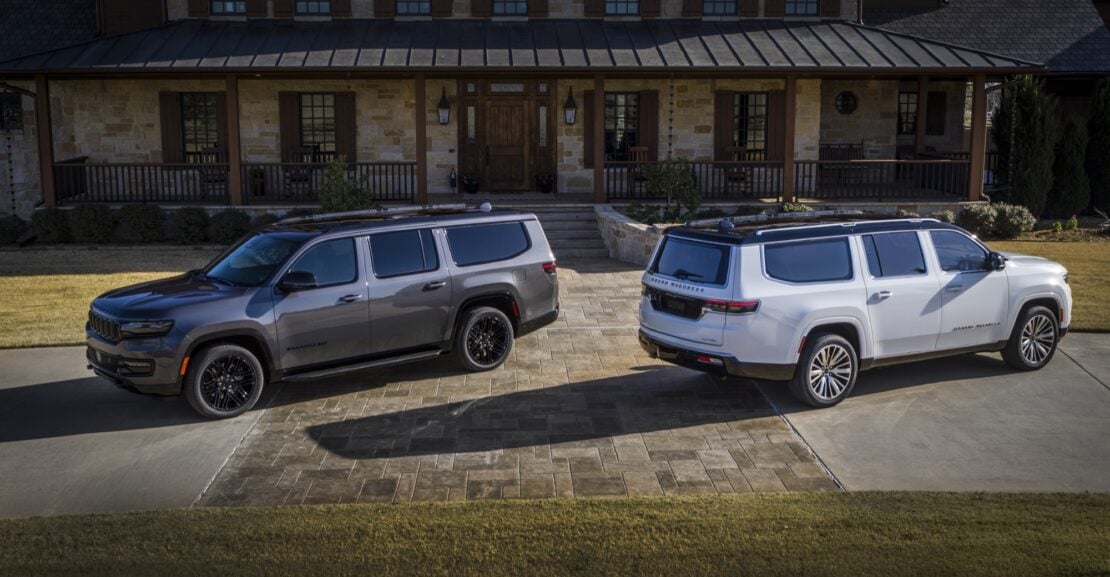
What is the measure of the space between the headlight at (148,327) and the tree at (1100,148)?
2253 cm

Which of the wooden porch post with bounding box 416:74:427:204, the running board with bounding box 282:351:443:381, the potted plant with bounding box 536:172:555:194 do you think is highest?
the wooden porch post with bounding box 416:74:427:204

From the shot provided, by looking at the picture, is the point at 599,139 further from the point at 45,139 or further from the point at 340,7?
the point at 45,139

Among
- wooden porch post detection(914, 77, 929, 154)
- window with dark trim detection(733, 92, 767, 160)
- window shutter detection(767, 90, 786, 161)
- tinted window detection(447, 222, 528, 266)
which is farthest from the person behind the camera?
wooden porch post detection(914, 77, 929, 154)

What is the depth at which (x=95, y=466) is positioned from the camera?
864 cm

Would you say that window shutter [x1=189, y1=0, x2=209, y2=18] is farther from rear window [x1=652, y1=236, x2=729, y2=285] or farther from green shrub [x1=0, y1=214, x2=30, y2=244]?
rear window [x1=652, y1=236, x2=729, y2=285]

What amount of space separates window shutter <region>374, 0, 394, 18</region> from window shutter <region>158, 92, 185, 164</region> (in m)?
4.79

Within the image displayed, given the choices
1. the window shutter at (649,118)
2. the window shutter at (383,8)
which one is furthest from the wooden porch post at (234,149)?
the window shutter at (649,118)

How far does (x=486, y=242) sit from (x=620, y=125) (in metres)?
13.1

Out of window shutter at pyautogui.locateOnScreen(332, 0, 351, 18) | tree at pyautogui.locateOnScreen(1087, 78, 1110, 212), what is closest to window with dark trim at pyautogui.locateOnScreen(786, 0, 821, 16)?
tree at pyautogui.locateOnScreen(1087, 78, 1110, 212)

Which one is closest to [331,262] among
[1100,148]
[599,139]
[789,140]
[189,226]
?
[189,226]

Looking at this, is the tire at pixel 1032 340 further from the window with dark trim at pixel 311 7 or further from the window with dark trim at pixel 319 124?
the window with dark trim at pixel 311 7

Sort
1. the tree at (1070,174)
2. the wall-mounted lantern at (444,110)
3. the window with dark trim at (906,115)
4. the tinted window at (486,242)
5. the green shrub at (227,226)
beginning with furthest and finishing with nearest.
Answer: the window with dark trim at (906,115)
the tree at (1070,174)
the wall-mounted lantern at (444,110)
the green shrub at (227,226)
the tinted window at (486,242)

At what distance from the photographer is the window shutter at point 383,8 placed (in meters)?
23.4

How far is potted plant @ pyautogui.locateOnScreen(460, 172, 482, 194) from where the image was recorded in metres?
23.4
